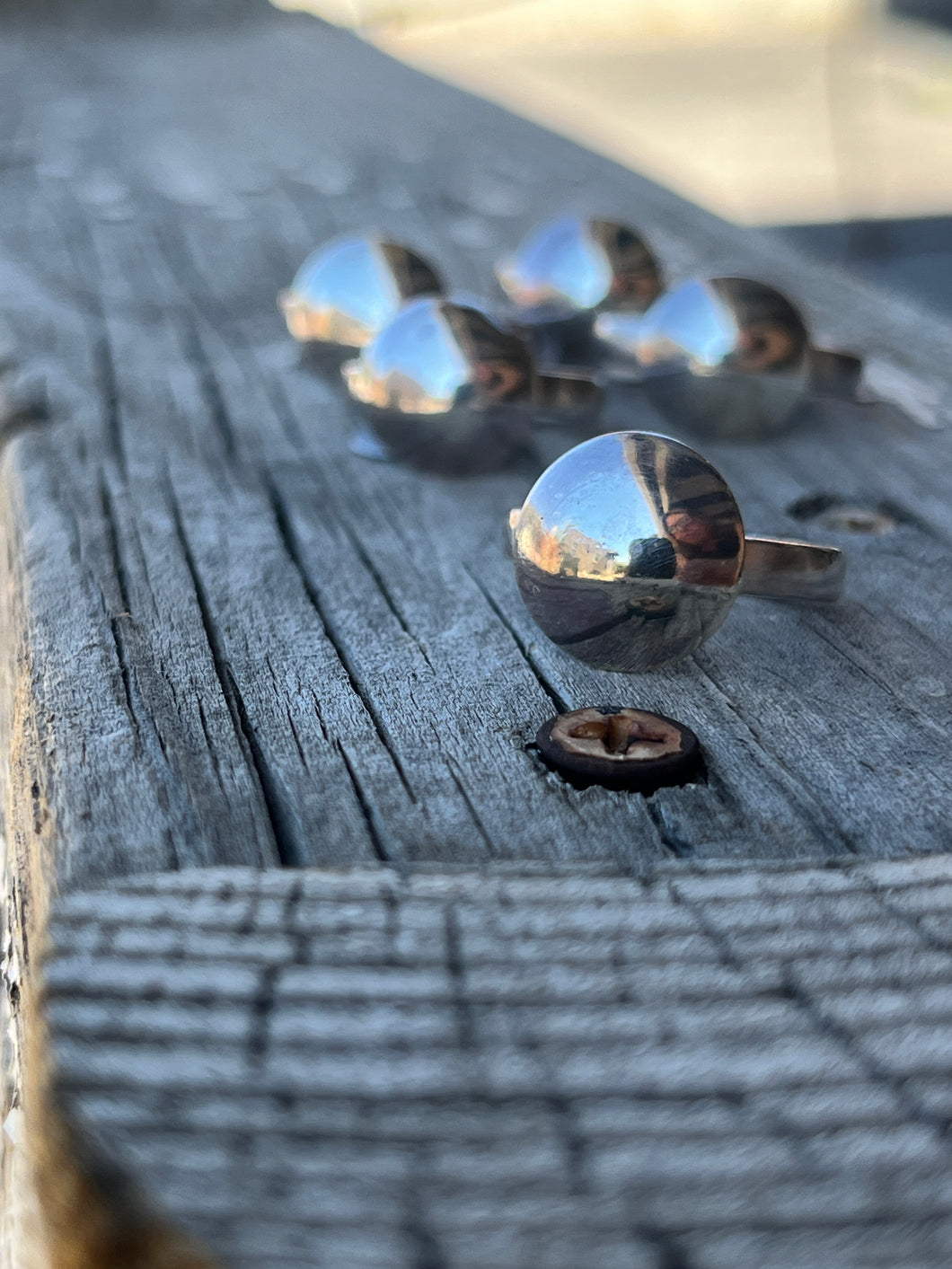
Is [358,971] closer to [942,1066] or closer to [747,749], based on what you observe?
[942,1066]

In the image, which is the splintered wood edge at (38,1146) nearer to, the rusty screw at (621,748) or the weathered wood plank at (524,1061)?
the weathered wood plank at (524,1061)

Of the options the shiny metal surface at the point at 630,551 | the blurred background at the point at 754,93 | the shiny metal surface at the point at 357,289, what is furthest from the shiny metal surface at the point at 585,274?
the blurred background at the point at 754,93

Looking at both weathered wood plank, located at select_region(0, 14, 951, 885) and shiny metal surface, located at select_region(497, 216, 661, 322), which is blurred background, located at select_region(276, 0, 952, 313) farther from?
weathered wood plank, located at select_region(0, 14, 951, 885)

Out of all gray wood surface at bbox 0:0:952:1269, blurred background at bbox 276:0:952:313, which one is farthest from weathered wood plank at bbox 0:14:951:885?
blurred background at bbox 276:0:952:313

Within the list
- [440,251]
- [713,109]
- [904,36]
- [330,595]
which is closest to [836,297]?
[440,251]

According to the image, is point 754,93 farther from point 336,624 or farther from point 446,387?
point 336,624
